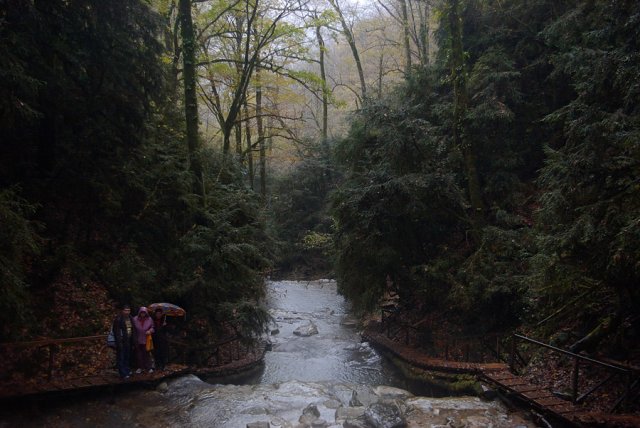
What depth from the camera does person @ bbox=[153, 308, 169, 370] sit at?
31.6 feet

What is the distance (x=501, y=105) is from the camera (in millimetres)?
13367

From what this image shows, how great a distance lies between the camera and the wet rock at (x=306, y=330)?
17422 millimetres

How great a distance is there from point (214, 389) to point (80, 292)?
4.50m

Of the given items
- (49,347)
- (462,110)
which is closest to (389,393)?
(49,347)

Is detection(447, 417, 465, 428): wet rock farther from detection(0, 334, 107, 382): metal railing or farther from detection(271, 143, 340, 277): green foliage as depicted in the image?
detection(271, 143, 340, 277): green foliage

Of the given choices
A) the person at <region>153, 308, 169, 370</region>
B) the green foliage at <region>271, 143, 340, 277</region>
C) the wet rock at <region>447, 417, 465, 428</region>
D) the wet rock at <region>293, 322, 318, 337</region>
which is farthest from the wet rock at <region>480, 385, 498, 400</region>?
the green foliage at <region>271, 143, 340, 277</region>

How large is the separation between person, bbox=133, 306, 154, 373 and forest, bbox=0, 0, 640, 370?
1.91 m

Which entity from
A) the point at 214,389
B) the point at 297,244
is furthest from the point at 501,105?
the point at 297,244

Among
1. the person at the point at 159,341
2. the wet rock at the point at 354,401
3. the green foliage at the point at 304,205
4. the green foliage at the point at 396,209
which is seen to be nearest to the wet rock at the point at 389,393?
the wet rock at the point at 354,401

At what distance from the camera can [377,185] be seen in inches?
511

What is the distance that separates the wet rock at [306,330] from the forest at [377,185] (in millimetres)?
3327

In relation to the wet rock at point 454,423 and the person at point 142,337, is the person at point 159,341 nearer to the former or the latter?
the person at point 142,337

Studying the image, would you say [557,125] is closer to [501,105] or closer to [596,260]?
[501,105]

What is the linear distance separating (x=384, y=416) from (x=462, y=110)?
9655mm
